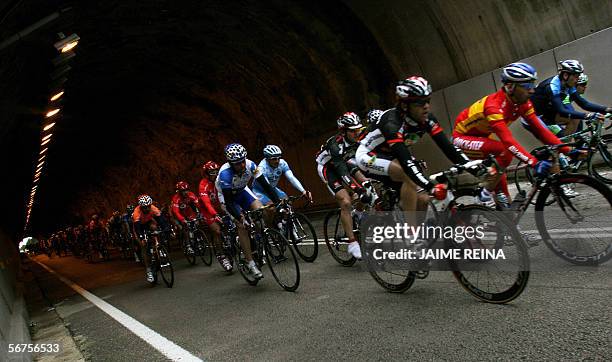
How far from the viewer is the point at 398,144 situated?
14.1 feet

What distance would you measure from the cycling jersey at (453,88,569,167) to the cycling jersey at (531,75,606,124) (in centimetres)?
217

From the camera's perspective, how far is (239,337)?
436 cm

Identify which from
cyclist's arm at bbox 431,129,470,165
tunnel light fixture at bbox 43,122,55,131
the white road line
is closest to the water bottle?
cyclist's arm at bbox 431,129,470,165

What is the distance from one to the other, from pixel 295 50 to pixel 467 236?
1341cm

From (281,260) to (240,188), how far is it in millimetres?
1828

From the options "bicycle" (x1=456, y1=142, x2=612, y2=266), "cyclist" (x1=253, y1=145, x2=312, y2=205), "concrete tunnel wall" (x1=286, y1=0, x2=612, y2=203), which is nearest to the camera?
"bicycle" (x1=456, y1=142, x2=612, y2=266)

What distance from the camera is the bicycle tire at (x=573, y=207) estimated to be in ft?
12.1

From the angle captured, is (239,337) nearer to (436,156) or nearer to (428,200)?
(428,200)

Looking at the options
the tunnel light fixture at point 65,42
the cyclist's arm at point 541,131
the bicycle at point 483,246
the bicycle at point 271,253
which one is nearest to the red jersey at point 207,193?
the bicycle at point 271,253

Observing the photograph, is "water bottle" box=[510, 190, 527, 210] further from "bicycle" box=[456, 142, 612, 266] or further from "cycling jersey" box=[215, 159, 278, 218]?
"cycling jersey" box=[215, 159, 278, 218]

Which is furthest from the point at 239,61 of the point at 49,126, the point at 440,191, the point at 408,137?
the point at 440,191

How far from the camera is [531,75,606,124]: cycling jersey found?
683cm

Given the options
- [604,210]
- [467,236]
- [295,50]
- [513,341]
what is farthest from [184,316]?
[295,50]

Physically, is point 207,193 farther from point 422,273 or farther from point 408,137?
point 422,273
